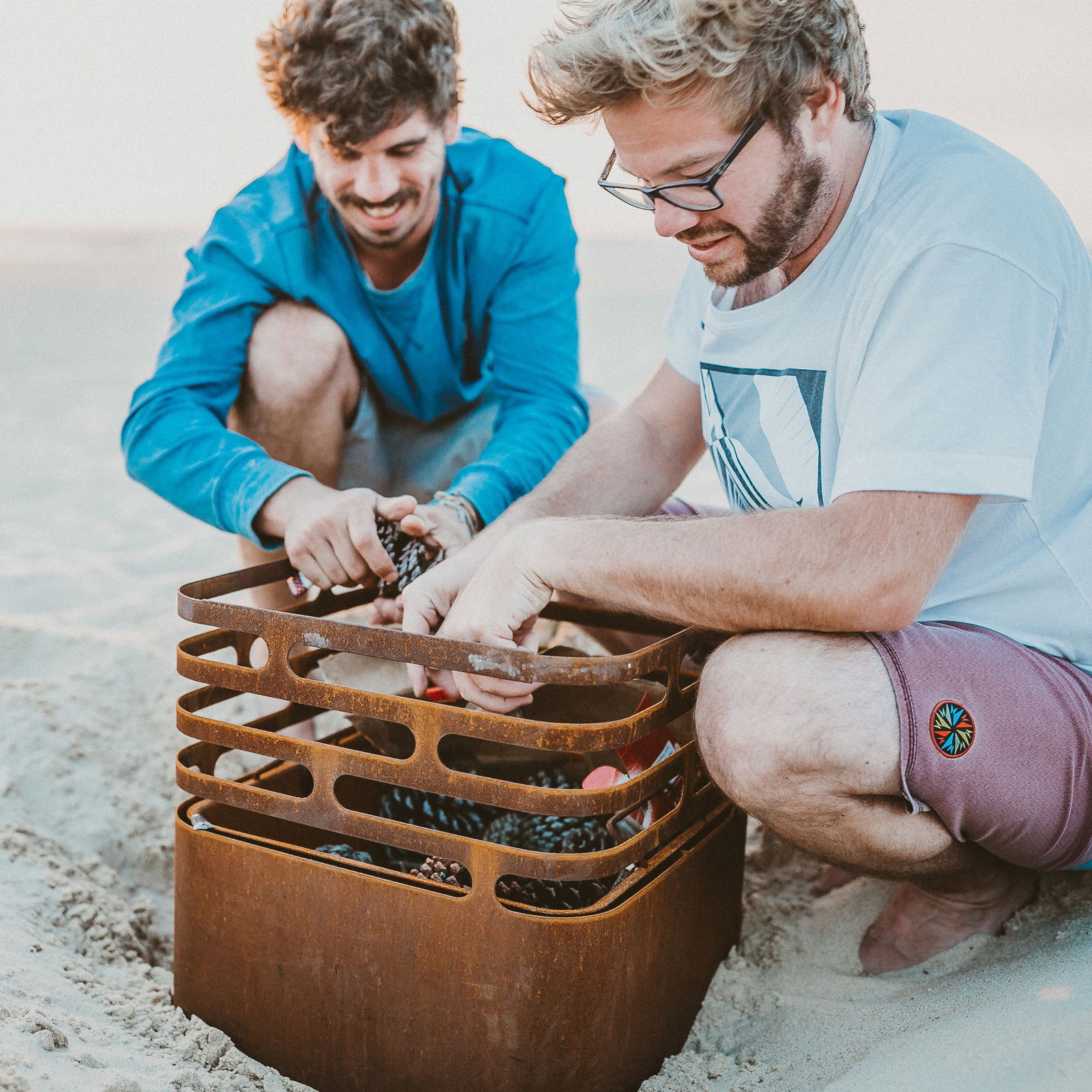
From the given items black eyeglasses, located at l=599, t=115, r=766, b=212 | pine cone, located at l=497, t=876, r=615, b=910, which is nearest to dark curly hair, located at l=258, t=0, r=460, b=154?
black eyeglasses, located at l=599, t=115, r=766, b=212

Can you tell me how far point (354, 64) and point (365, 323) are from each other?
48 centimetres

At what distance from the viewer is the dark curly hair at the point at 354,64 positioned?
1.84m

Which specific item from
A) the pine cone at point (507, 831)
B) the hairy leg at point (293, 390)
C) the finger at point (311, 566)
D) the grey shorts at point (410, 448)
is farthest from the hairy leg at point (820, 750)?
the grey shorts at point (410, 448)

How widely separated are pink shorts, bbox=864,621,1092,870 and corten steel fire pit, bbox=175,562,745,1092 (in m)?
0.27

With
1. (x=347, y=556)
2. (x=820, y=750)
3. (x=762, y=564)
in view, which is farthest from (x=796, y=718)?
(x=347, y=556)

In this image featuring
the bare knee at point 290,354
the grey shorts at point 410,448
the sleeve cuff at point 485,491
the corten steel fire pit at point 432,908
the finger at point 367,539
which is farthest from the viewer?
the grey shorts at point 410,448

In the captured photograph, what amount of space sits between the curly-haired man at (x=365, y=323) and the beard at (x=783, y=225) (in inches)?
24.0

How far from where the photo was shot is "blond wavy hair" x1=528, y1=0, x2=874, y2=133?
127 centimetres

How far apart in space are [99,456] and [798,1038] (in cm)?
383

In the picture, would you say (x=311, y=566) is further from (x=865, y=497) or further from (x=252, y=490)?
(x=865, y=497)

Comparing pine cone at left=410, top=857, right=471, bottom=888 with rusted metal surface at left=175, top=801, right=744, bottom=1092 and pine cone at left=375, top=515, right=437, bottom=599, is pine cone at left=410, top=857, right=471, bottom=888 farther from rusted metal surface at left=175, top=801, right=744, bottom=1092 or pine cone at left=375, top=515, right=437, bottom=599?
pine cone at left=375, top=515, right=437, bottom=599

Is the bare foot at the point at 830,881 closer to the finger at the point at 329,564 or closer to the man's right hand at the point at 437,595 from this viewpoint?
the man's right hand at the point at 437,595

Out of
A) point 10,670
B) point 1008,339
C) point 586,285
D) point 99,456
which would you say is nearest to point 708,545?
point 1008,339

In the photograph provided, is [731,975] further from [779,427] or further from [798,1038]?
[779,427]
